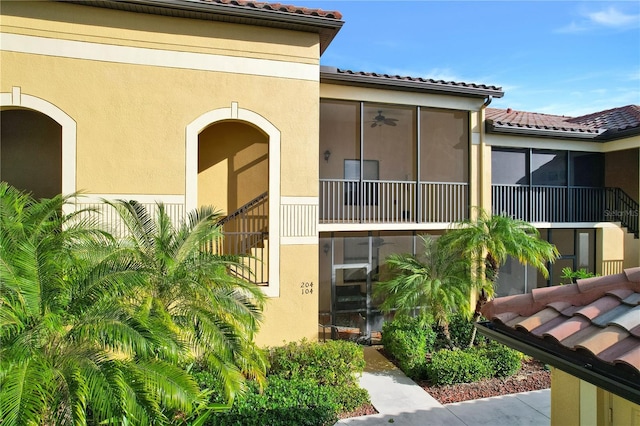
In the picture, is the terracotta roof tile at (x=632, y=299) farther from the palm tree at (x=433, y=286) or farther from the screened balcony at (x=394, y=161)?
the screened balcony at (x=394, y=161)

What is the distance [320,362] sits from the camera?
350 inches

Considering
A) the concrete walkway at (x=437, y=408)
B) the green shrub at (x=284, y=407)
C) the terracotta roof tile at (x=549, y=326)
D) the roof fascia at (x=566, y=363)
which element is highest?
the terracotta roof tile at (x=549, y=326)

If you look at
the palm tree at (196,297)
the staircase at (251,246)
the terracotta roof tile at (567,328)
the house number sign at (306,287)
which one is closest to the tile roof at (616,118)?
the house number sign at (306,287)

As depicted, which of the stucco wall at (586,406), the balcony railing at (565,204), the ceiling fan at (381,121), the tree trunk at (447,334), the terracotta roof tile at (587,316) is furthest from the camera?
the balcony railing at (565,204)

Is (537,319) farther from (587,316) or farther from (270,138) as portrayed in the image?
(270,138)

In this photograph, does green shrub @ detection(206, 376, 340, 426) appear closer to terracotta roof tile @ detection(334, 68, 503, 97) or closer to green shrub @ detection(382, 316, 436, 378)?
green shrub @ detection(382, 316, 436, 378)

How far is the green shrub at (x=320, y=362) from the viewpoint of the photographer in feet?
28.7

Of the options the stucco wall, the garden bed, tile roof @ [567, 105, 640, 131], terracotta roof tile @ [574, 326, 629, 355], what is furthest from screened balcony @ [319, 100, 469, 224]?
terracotta roof tile @ [574, 326, 629, 355]

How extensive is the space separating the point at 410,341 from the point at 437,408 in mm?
1940

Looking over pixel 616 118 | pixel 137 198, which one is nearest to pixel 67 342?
pixel 137 198

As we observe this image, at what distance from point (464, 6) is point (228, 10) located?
5532 mm

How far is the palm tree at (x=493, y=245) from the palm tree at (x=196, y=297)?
5.97 m

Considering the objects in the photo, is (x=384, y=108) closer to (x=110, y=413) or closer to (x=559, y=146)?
(x=559, y=146)

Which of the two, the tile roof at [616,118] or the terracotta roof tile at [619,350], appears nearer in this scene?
the terracotta roof tile at [619,350]
